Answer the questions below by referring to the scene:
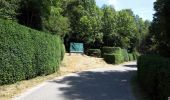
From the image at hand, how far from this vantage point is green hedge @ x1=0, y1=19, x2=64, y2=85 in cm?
1555

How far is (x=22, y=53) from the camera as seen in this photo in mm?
17641

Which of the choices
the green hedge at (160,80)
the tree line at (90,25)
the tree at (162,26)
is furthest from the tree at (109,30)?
the green hedge at (160,80)

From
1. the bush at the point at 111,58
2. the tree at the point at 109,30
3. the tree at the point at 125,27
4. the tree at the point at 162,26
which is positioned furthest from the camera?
the tree at the point at 125,27

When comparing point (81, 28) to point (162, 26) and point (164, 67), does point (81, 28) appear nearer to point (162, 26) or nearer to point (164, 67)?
point (162, 26)

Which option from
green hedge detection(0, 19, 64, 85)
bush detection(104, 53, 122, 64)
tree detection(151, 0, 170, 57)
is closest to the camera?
green hedge detection(0, 19, 64, 85)

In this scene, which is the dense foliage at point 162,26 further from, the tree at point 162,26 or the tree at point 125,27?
the tree at point 125,27

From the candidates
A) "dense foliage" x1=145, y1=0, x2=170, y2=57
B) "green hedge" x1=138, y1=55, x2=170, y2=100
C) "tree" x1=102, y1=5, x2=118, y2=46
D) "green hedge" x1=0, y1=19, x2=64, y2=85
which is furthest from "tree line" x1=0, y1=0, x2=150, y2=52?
"green hedge" x1=138, y1=55, x2=170, y2=100

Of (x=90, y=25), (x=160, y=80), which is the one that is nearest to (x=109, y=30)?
(x=90, y=25)

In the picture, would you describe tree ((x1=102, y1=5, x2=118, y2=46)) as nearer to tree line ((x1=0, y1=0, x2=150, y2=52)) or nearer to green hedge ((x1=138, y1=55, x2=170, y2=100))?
tree line ((x1=0, y1=0, x2=150, y2=52))

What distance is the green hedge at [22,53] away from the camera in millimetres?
15547

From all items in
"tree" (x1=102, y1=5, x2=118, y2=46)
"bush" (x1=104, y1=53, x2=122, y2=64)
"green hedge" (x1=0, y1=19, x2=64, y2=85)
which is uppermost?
"tree" (x1=102, y1=5, x2=118, y2=46)

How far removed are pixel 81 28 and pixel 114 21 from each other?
9.12 meters

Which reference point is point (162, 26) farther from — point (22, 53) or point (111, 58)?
point (111, 58)

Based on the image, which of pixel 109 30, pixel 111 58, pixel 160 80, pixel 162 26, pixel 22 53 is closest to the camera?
pixel 160 80
